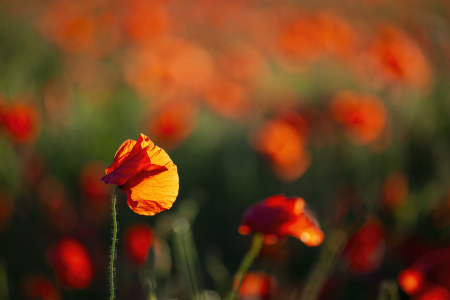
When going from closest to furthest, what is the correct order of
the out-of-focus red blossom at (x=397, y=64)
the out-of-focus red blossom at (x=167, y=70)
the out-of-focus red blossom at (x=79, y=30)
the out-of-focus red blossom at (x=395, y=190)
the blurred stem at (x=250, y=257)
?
the blurred stem at (x=250, y=257)
the out-of-focus red blossom at (x=395, y=190)
the out-of-focus red blossom at (x=397, y=64)
the out-of-focus red blossom at (x=167, y=70)
the out-of-focus red blossom at (x=79, y=30)

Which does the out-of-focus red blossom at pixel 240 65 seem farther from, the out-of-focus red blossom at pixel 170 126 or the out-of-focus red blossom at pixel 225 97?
the out-of-focus red blossom at pixel 170 126

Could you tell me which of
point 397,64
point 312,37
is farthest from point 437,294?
point 312,37

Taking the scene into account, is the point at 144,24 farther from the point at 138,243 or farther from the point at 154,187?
the point at 154,187

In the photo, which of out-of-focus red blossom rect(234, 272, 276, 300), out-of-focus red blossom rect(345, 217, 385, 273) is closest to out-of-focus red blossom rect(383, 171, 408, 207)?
out-of-focus red blossom rect(345, 217, 385, 273)

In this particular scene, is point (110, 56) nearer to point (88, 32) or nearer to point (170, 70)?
point (88, 32)

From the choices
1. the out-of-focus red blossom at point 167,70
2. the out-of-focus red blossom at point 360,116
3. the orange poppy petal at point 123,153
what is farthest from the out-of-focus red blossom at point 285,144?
the orange poppy petal at point 123,153

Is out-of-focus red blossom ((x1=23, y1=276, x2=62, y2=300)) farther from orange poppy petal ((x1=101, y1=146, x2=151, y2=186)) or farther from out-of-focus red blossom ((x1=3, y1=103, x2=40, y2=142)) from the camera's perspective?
orange poppy petal ((x1=101, y1=146, x2=151, y2=186))
